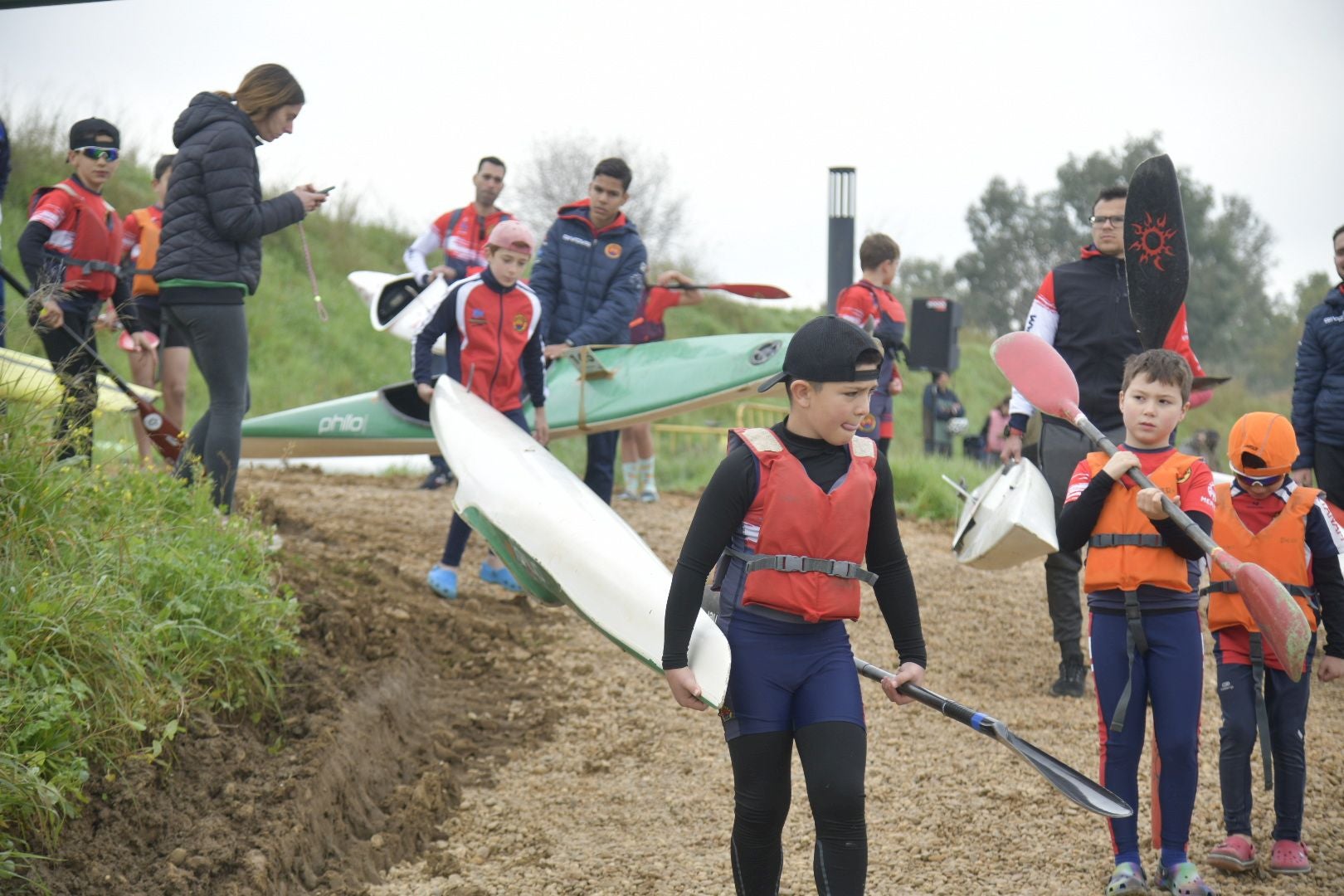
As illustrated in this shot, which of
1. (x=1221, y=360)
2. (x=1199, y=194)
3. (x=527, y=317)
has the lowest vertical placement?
(x=1221, y=360)

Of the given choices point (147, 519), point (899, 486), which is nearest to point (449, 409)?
point (147, 519)

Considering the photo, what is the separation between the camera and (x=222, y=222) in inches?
202

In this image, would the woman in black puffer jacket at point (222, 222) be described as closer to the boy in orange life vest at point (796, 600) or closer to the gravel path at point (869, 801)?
the gravel path at point (869, 801)

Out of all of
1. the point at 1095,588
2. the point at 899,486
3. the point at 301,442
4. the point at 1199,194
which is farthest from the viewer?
the point at 1199,194

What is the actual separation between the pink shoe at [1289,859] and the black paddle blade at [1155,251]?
186 cm

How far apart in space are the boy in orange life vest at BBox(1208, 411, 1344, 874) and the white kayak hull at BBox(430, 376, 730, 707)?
5.55ft

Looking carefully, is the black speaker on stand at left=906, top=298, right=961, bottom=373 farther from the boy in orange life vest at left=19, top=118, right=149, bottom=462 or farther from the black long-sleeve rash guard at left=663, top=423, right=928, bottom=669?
the black long-sleeve rash guard at left=663, top=423, right=928, bottom=669

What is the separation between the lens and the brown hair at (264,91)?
521 centimetres

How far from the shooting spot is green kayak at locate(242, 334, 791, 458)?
7309 mm

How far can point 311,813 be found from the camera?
3.89 m

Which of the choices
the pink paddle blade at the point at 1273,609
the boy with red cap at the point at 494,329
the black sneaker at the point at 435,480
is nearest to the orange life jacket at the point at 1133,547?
the pink paddle blade at the point at 1273,609

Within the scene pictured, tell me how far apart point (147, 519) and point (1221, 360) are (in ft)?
110

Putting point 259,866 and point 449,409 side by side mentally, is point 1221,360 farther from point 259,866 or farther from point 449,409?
point 259,866

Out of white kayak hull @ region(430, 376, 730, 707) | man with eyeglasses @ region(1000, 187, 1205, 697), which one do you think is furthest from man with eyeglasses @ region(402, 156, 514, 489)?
man with eyeglasses @ region(1000, 187, 1205, 697)
